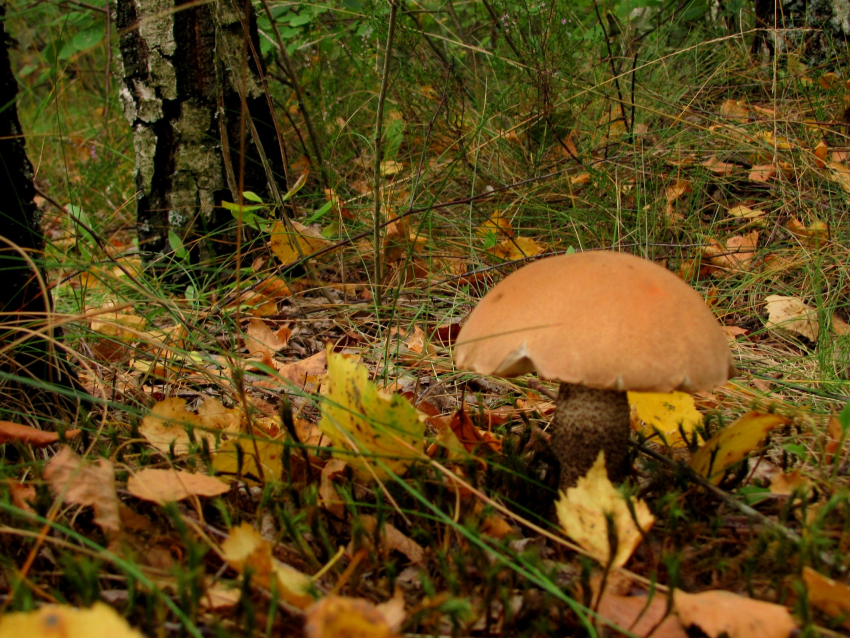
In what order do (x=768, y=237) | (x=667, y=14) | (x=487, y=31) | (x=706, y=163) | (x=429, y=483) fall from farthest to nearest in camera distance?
(x=487, y=31) < (x=667, y=14) < (x=706, y=163) < (x=768, y=237) < (x=429, y=483)

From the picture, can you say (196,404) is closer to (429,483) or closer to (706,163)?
(429,483)

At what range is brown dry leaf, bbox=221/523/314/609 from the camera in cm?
104

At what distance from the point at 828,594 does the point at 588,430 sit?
20.1 inches

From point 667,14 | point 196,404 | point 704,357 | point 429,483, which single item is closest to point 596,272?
point 704,357

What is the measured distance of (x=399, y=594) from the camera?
3.62ft

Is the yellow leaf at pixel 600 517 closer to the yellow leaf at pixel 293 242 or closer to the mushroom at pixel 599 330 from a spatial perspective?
the mushroom at pixel 599 330

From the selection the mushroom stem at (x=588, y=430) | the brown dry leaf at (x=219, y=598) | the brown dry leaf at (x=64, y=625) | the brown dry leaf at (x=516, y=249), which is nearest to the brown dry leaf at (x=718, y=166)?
the brown dry leaf at (x=516, y=249)

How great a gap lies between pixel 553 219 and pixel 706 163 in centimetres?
90

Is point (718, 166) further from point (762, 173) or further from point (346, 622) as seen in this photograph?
point (346, 622)

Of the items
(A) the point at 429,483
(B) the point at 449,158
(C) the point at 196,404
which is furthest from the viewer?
(B) the point at 449,158

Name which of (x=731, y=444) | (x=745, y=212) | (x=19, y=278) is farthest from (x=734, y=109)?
(x=19, y=278)

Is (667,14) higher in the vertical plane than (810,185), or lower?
higher

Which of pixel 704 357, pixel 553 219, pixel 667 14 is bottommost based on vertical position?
pixel 553 219

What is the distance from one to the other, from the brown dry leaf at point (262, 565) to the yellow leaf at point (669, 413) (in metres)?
1.03
